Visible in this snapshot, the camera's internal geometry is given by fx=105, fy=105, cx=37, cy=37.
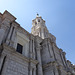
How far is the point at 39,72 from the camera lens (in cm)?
1270

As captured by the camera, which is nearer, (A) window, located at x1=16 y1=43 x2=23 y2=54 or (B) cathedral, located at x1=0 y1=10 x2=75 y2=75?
(B) cathedral, located at x1=0 y1=10 x2=75 y2=75

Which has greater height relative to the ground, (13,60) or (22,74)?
(13,60)

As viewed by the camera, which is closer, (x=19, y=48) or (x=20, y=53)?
(x=20, y=53)

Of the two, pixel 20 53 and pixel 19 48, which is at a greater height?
pixel 19 48

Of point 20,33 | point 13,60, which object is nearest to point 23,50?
point 20,33

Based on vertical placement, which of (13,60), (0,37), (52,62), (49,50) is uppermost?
(49,50)

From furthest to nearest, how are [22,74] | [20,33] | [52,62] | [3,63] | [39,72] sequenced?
[20,33] → [52,62] → [39,72] → [22,74] → [3,63]

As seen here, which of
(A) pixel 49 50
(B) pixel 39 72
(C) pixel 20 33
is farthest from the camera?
(A) pixel 49 50

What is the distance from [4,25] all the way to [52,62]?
801 cm

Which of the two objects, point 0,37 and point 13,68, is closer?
point 13,68

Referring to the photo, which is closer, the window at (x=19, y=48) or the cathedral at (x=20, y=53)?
the cathedral at (x=20, y=53)

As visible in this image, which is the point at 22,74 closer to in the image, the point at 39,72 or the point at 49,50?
the point at 39,72

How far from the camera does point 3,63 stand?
9820mm

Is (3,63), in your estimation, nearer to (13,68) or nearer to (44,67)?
(13,68)
